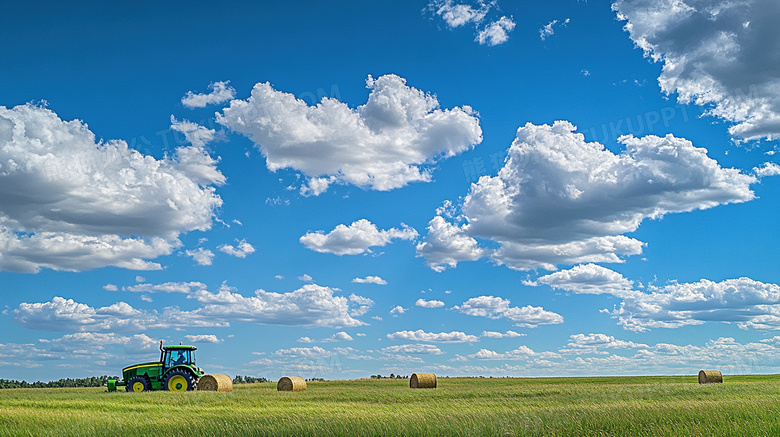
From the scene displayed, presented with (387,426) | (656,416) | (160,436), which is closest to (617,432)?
(656,416)

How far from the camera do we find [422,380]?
4106 centimetres

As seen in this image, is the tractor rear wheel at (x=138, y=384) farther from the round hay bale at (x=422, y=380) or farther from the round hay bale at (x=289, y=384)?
the round hay bale at (x=422, y=380)

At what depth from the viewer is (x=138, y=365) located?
36469 millimetres

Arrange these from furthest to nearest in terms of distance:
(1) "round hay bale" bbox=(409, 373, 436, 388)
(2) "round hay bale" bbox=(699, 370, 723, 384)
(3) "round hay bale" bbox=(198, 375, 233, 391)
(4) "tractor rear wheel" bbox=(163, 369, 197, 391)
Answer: (2) "round hay bale" bbox=(699, 370, 723, 384) < (1) "round hay bale" bbox=(409, 373, 436, 388) < (4) "tractor rear wheel" bbox=(163, 369, 197, 391) < (3) "round hay bale" bbox=(198, 375, 233, 391)

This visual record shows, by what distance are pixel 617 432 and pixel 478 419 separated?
3.70 meters

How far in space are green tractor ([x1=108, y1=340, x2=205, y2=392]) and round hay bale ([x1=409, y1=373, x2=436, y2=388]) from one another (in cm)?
1350

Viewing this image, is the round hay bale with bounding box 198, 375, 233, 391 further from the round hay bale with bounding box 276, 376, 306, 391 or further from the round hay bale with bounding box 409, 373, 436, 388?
the round hay bale with bounding box 409, 373, 436, 388

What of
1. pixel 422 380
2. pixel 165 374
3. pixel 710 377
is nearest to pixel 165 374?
pixel 165 374

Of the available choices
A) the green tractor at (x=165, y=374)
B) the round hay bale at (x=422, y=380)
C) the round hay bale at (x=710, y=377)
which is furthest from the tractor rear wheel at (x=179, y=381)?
the round hay bale at (x=710, y=377)

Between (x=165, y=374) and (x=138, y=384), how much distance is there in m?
1.65

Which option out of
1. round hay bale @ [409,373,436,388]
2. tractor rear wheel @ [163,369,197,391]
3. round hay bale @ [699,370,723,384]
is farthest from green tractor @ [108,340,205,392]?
round hay bale @ [699,370,723,384]

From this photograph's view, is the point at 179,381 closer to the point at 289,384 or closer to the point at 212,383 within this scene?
the point at 212,383

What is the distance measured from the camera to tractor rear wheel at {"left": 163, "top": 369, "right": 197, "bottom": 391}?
34.7m

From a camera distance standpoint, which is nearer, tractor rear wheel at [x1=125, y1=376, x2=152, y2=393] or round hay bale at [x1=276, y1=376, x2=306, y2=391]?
tractor rear wheel at [x1=125, y1=376, x2=152, y2=393]
